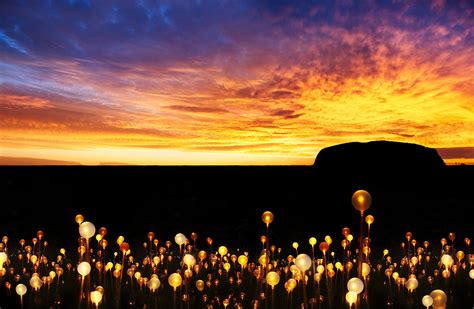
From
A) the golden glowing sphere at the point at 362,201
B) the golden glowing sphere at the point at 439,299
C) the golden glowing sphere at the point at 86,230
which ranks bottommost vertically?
the golden glowing sphere at the point at 439,299

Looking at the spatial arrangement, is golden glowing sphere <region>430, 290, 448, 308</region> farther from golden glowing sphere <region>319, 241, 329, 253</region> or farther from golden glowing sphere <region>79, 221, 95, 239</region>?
golden glowing sphere <region>79, 221, 95, 239</region>

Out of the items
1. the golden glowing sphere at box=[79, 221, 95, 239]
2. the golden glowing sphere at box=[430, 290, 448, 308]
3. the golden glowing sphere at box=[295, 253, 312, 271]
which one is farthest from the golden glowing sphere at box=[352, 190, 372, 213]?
the golden glowing sphere at box=[79, 221, 95, 239]

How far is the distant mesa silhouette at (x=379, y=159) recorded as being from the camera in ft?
332

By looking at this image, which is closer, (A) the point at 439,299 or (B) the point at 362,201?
(A) the point at 439,299

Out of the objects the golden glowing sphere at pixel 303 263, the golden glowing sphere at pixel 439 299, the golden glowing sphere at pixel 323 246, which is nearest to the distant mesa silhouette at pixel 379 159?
the golden glowing sphere at pixel 323 246

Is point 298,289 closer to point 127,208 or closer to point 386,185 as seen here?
point 127,208

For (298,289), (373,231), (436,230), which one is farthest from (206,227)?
(298,289)

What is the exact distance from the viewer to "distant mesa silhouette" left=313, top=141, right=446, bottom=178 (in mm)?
101250

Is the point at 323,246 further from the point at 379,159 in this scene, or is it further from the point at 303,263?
the point at 379,159

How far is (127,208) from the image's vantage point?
53375mm

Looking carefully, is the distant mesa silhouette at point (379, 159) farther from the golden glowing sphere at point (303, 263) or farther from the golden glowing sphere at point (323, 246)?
the golden glowing sphere at point (303, 263)

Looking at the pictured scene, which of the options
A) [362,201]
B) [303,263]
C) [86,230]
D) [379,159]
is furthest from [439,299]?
[379,159]

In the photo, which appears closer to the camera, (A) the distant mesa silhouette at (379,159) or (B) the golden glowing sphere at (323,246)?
(B) the golden glowing sphere at (323,246)

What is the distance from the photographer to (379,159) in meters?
105
